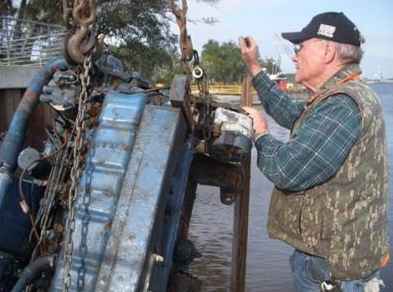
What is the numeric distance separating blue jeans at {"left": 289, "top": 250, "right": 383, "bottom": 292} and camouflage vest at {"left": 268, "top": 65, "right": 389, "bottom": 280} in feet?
0.15

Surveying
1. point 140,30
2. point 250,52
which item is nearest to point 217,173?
point 250,52

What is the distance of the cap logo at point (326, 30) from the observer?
300 centimetres

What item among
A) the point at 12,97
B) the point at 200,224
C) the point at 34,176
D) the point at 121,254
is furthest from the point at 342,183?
the point at 12,97

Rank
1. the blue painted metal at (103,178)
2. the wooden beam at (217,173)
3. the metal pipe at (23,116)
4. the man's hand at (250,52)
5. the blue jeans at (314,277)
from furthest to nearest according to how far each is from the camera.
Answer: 1. the wooden beam at (217,173)
2. the metal pipe at (23,116)
3. the man's hand at (250,52)
4. the blue painted metal at (103,178)
5. the blue jeans at (314,277)

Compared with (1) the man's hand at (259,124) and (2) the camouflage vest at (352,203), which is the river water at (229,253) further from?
(2) the camouflage vest at (352,203)

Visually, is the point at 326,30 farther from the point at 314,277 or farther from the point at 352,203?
the point at 314,277

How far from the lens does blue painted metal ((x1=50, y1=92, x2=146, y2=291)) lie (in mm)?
3146

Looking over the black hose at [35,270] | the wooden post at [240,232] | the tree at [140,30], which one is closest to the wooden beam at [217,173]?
the wooden post at [240,232]

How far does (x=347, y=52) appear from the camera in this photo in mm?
3002

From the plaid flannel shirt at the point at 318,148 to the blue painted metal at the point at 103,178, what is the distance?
2.61 feet

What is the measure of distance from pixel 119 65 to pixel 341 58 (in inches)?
87.4

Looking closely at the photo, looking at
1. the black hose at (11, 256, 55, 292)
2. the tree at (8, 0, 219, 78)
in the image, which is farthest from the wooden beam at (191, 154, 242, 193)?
the tree at (8, 0, 219, 78)

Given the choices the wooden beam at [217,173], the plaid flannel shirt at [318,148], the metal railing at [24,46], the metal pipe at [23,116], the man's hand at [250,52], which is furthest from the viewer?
the metal railing at [24,46]

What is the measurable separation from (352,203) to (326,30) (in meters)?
0.85
